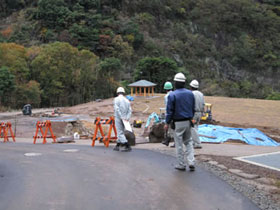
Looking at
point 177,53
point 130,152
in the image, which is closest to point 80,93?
point 177,53

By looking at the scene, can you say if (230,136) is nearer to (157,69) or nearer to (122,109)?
(122,109)

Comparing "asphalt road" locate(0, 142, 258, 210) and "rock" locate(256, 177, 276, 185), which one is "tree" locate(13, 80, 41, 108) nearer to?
"asphalt road" locate(0, 142, 258, 210)

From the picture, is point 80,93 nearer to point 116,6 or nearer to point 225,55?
point 116,6

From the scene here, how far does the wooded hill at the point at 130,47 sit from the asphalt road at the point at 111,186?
38.2m

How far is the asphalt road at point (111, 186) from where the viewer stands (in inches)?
209

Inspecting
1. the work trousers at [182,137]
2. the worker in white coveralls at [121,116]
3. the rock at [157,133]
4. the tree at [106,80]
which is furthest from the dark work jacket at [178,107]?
the tree at [106,80]

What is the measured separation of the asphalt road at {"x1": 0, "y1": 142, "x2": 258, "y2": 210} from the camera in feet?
17.4

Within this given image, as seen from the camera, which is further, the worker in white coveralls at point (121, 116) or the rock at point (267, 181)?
the worker in white coveralls at point (121, 116)

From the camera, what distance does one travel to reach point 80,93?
185 ft

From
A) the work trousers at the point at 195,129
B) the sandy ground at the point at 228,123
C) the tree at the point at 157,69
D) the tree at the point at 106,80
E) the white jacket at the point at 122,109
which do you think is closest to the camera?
the sandy ground at the point at 228,123

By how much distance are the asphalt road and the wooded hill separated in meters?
38.2

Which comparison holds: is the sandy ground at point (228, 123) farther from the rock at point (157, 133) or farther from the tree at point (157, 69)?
the tree at point (157, 69)

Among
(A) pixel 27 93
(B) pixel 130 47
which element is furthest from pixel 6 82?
(B) pixel 130 47

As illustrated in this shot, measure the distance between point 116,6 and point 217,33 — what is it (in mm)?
31446
